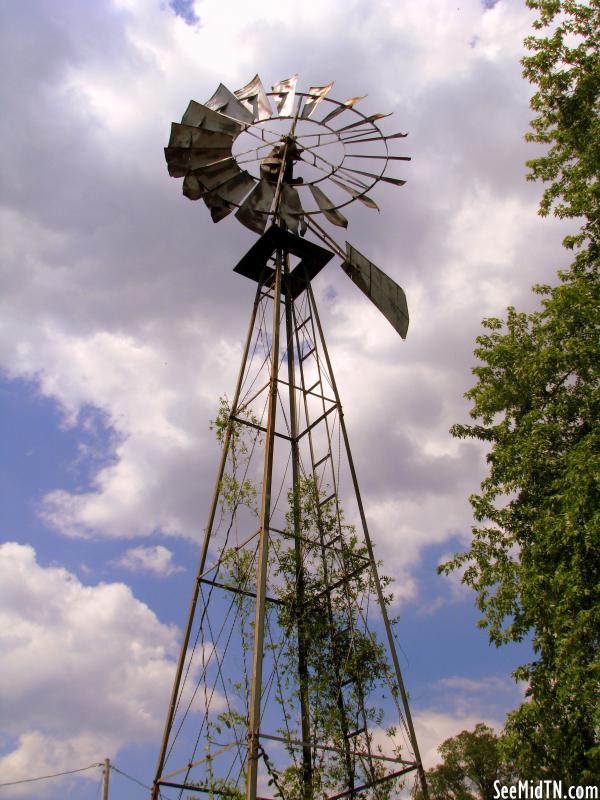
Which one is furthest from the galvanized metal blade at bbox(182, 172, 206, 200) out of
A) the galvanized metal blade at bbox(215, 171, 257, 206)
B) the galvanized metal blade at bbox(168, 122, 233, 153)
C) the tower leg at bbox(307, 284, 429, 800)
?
the tower leg at bbox(307, 284, 429, 800)

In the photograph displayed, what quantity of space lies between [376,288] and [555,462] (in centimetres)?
409

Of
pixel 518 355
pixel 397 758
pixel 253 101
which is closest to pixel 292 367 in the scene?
pixel 518 355

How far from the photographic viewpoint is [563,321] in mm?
10383

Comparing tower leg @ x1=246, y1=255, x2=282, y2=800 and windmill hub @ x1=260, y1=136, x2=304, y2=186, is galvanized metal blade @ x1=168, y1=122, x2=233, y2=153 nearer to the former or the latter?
windmill hub @ x1=260, y1=136, x2=304, y2=186

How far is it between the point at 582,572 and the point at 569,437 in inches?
86.2

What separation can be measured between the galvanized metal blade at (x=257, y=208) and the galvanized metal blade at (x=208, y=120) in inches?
35.9

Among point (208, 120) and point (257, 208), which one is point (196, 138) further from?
point (257, 208)

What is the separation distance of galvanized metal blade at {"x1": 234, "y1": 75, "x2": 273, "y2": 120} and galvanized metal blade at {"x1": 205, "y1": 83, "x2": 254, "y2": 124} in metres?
0.13

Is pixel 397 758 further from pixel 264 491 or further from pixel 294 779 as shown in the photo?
pixel 264 491

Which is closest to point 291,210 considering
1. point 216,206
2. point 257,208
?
point 257,208

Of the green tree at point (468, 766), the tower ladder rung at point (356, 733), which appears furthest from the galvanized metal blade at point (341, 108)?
the green tree at point (468, 766)

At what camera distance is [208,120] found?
1066 centimetres

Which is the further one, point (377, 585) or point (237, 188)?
point (237, 188)

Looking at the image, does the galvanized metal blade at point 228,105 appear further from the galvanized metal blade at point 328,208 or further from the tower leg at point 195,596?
the tower leg at point 195,596
